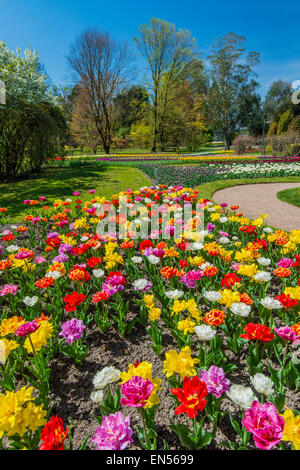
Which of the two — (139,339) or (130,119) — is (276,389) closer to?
(139,339)

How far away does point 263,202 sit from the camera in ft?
22.9

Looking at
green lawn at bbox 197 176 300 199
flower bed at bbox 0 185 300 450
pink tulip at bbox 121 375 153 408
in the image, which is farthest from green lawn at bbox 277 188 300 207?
pink tulip at bbox 121 375 153 408

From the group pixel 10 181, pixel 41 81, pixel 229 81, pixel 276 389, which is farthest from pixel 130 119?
pixel 276 389

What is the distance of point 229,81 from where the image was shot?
105 ft

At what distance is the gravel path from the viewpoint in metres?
5.39

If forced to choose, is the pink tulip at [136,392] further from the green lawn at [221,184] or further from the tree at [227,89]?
the tree at [227,89]

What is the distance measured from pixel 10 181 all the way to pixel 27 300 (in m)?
11.4

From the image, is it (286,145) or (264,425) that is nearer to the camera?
(264,425)

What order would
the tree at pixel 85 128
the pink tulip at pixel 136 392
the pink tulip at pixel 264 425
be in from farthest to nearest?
the tree at pixel 85 128, the pink tulip at pixel 136 392, the pink tulip at pixel 264 425

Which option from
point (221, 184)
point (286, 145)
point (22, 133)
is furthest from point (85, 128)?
point (221, 184)

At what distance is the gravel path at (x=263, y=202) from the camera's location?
17.7 ft

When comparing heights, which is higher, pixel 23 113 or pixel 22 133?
pixel 23 113

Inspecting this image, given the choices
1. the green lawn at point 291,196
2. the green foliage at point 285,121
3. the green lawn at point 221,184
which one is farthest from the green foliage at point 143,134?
the green lawn at point 291,196

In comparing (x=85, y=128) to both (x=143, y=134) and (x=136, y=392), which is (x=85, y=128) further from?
(x=136, y=392)
